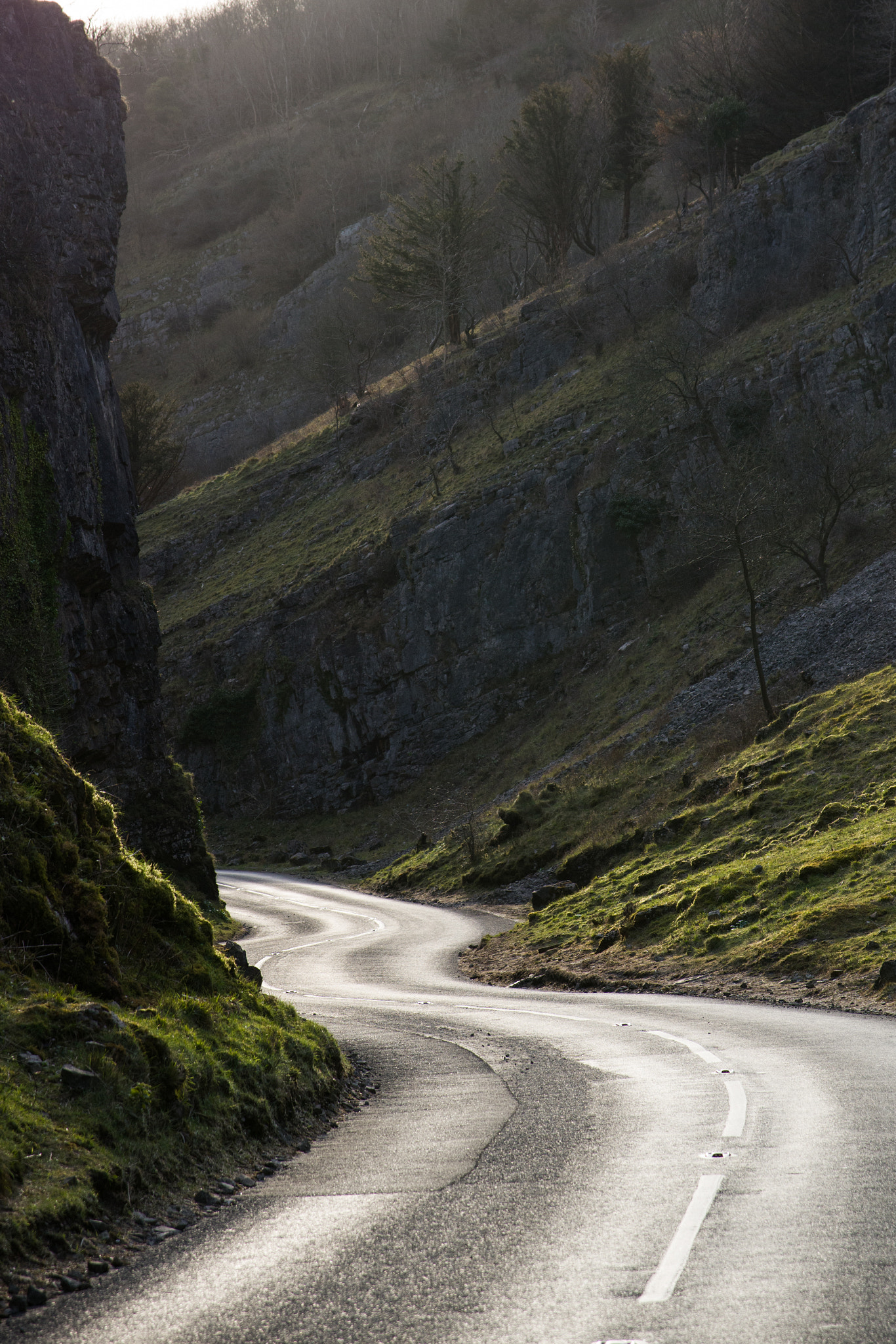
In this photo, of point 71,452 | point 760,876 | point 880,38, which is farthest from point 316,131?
point 760,876

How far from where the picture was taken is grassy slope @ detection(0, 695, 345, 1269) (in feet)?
22.4

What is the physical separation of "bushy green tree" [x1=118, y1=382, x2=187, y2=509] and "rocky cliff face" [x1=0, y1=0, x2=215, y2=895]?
1582 inches

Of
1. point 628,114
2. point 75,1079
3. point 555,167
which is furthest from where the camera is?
point 628,114

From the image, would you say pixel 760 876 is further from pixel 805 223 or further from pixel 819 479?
pixel 805 223

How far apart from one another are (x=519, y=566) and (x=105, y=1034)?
45.7 m

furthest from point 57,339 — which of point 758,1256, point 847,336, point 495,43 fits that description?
point 495,43

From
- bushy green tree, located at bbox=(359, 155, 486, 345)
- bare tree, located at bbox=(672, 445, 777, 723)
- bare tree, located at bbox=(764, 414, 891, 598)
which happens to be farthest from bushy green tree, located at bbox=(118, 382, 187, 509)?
bare tree, located at bbox=(764, 414, 891, 598)

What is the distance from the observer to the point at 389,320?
90.6 meters

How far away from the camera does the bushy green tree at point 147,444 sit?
2992 inches

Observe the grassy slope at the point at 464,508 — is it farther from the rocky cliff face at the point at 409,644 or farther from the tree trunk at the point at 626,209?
the tree trunk at the point at 626,209

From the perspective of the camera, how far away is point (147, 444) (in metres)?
77.1

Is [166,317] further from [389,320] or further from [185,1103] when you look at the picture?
[185,1103]

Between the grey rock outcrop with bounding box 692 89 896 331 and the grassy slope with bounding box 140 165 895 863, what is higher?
the grey rock outcrop with bounding box 692 89 896 331

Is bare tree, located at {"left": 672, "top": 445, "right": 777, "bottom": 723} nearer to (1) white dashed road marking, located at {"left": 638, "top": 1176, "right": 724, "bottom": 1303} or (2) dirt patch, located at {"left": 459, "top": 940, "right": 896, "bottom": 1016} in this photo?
(2) dirt patch, located at {"left": 459, "top": 940, "right": 896, "bottom": 1016}
